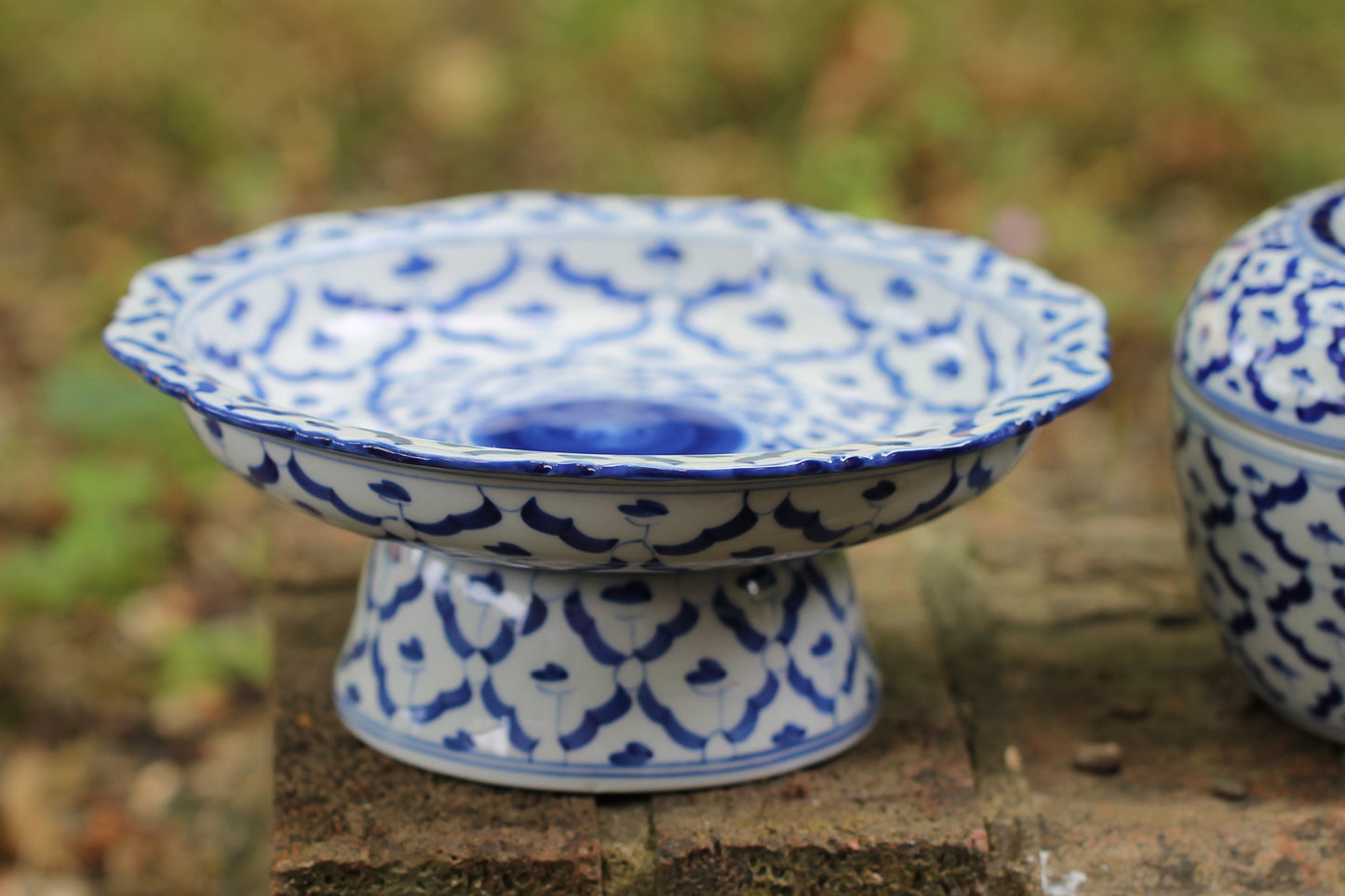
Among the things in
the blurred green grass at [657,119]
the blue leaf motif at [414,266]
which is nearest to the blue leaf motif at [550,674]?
the blue leaf motif at [414,266]

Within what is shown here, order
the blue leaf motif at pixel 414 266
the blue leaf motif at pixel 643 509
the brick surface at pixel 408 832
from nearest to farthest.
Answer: the blue leaf motif at pixel 643 509 < the brick surface at pixel 408 832 < the blue leaf motif at pixel 414 266

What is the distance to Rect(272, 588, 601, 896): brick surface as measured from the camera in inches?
36.5

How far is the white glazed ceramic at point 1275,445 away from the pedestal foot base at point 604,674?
0.92 ft

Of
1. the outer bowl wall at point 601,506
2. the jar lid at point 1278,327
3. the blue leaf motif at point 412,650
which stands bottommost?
the blue leaf motif at point 412,650

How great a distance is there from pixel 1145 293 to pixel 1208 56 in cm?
60

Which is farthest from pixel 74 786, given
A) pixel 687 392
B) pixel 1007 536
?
pixel 1007 536

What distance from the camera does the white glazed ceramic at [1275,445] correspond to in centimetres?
95

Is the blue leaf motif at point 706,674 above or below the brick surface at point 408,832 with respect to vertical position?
above

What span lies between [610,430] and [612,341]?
24 centimetres

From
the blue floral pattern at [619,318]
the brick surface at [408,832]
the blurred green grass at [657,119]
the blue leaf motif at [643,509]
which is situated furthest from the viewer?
the blurred green grass at [657,119]

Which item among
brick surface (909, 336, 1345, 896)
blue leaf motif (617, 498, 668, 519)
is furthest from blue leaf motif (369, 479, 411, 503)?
brick surface (909, 336, 1345, 896)

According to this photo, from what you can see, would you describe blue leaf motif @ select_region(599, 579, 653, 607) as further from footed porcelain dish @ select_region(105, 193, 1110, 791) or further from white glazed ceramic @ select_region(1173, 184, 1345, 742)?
white glazed ceramic @ select_region(1173, 184, 1345, 742)

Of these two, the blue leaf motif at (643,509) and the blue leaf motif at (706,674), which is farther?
the blue leaf motif at (706,674)

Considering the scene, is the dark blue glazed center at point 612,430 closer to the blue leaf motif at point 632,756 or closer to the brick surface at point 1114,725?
the blue leaf motif at point 632,756
